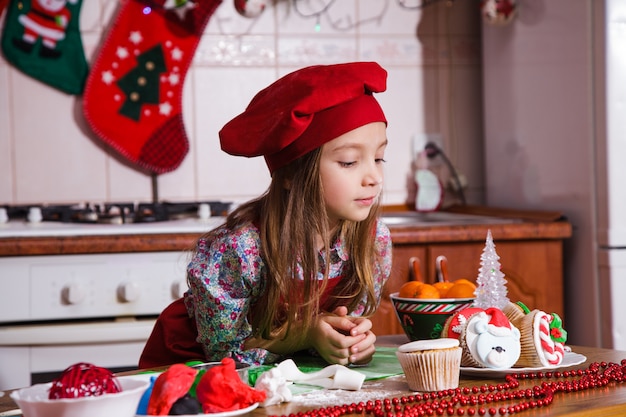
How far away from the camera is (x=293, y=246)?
1267mm

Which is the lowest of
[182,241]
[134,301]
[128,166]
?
[134,301]

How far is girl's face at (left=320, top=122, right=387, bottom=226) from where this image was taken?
1.22 m

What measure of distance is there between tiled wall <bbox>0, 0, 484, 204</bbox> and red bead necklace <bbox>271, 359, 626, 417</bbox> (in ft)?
5.32

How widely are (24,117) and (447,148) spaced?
1.28 meters

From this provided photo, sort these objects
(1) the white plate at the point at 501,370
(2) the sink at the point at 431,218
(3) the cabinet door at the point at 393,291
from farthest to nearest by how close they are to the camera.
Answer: (2) the sink at the point at 431,218 < (3) the cabinet door at the point at 393,291 < (1) the white plate at the point at 501,370

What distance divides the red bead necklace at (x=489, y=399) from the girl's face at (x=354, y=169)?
0.33 meters

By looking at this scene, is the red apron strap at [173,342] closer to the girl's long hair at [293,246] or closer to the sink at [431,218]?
the girl's long hair at [293,246]

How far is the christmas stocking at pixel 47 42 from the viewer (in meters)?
2.39

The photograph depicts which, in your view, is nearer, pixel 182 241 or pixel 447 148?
pixel 182 241

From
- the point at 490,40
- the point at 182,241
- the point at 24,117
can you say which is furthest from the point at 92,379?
the point at 490,40

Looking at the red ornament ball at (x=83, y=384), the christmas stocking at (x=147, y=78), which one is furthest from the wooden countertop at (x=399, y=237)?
the red ornament ball at (x=83, y=384)

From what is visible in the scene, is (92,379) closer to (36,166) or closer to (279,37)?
(36,166)

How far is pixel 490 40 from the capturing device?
2615mm

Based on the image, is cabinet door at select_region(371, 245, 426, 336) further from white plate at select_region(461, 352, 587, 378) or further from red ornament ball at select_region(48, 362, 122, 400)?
red ornament ball at select_region(48, 362, 122, 400)
